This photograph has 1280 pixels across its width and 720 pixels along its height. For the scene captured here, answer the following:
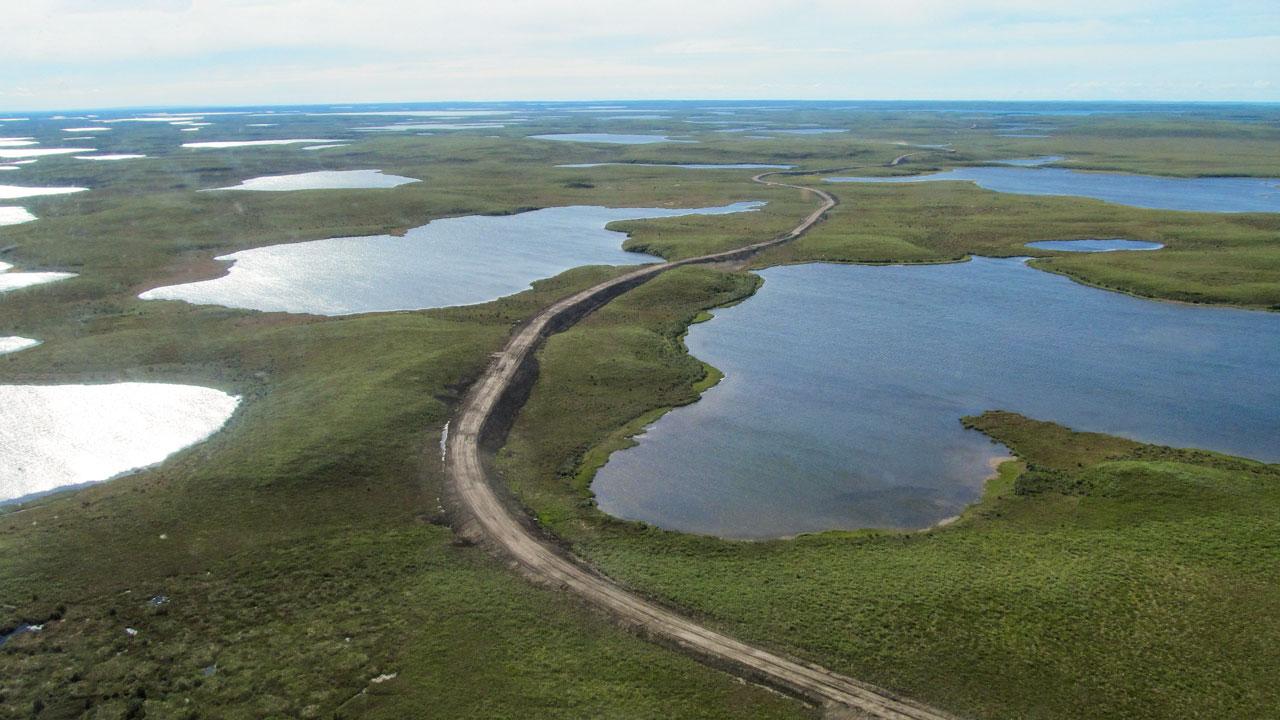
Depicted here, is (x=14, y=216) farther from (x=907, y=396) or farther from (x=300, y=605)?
(x=907, y=396)

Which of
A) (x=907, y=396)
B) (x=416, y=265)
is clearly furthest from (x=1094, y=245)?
(x=416, y=265)

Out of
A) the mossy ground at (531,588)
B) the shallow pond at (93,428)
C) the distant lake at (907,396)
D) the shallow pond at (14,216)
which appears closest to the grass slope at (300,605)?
the mossy ground at (531,588)

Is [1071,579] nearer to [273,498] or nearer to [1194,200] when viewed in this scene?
[273,498]

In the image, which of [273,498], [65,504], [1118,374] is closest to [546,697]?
[273,498]

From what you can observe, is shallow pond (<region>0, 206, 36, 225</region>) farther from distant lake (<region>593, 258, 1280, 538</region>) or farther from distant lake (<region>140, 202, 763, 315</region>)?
distant lake (<region>593, 258, 1280, 538</region>)

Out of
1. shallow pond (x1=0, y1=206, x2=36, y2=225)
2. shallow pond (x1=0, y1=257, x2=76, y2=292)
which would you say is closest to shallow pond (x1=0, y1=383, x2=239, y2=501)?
shallow pond (x1=0, y1=257, x2=76, y2=292)

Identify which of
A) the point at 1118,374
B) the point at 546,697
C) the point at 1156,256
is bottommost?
the point at 546,697
